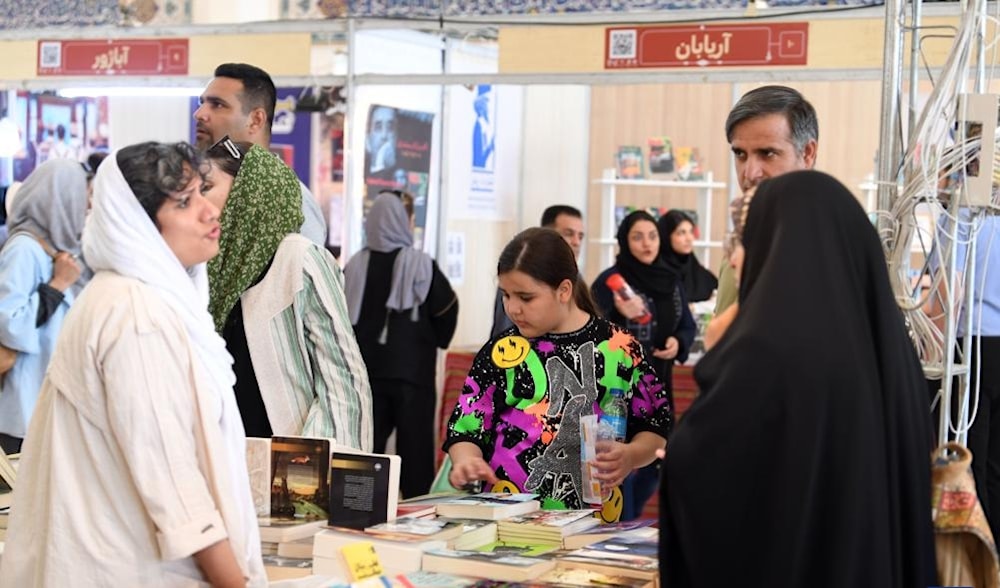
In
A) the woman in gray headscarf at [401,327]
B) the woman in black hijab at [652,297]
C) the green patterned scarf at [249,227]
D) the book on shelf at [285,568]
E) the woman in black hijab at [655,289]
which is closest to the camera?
the book on shelf at [285,568]

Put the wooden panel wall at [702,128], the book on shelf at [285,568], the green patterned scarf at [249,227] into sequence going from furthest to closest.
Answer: the wooden panel wall at [702,128] → the green patterned scarf at [249,227] → the book on shelf at [285,568]

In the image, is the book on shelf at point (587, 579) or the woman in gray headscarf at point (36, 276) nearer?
the book on shelf at point (587, 579)

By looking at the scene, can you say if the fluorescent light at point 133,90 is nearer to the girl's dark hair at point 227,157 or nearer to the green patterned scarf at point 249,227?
the girl's dark hair at point 227,157

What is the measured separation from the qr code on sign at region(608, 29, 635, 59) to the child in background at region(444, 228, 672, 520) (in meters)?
3.31

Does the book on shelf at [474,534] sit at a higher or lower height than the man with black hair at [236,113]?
lower

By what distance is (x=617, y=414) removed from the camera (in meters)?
3.17

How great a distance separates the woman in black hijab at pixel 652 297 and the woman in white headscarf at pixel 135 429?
4337 mm

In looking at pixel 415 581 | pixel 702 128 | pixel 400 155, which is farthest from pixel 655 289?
pixel 415 581

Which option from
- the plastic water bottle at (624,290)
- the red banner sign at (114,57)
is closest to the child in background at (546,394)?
the plastic water bottle at (624,290)

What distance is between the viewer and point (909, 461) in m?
2.06

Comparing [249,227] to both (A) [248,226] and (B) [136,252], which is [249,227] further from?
(B) [136,252]

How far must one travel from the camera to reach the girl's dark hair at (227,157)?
3.00 meters

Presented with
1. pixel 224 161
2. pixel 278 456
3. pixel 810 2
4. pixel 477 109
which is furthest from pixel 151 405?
pixel 477 109

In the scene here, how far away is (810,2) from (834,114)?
2.64 metres
